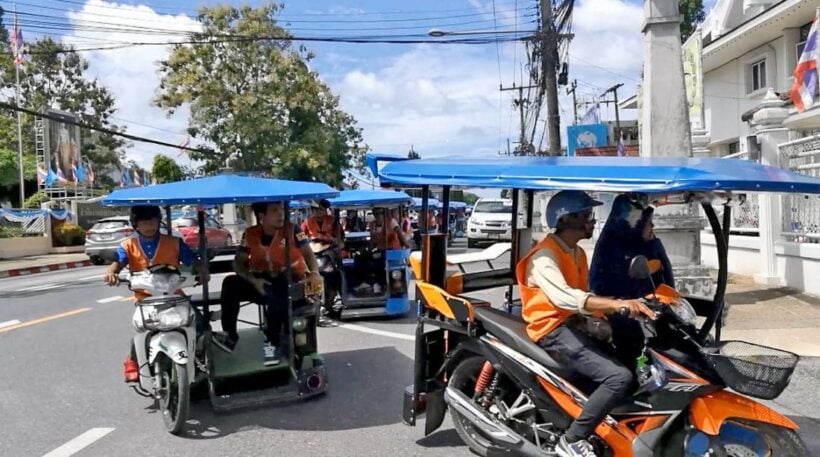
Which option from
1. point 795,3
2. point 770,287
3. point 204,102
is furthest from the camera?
point 204,102

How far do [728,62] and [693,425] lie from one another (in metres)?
21.7

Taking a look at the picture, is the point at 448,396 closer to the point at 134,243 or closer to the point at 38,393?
the point at 134,243

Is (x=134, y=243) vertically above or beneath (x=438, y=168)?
beneath

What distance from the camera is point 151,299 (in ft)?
17.2

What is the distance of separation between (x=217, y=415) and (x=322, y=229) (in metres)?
4.82

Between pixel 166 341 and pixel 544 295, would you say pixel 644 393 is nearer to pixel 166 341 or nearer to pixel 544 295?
pixel 544 295

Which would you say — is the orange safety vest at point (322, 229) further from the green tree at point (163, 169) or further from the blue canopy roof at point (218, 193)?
the green tree at point (163, 169)

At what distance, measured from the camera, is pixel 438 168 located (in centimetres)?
445

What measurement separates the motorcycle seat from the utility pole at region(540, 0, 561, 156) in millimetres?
15207

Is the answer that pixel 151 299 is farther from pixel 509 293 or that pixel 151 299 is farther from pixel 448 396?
pixel 509 293

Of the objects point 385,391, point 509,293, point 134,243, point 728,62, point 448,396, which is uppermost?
point 728,62

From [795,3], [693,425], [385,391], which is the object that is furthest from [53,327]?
[795,3]

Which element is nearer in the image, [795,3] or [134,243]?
[134,243]

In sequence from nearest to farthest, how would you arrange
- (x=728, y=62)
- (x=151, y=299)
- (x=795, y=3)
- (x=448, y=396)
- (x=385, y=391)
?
1. (x=448, y=396)
2. (x=151, y=299)
3. (x=385, y=391)
4. (x=795, y=3)
5. (x=728, y=62)
